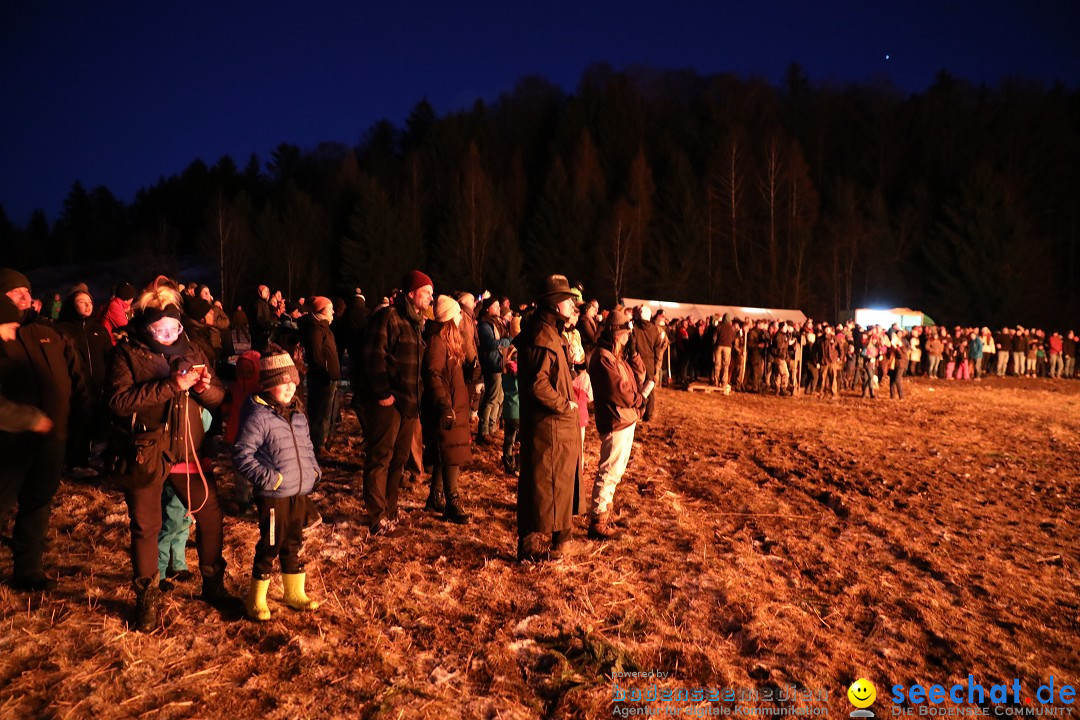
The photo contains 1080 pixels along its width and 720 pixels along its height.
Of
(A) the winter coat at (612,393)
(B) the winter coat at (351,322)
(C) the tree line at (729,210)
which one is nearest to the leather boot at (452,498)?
(A) the winter coat at (612,393)

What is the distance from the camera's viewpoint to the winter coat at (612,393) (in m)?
5.41

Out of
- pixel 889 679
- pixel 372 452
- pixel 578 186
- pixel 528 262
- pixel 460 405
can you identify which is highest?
pixel 578 186

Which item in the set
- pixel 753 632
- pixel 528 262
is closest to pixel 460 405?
pixel 753 632

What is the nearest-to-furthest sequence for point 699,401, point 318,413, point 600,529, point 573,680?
point 573,680, point 600,529, point 318,413, point 699,401

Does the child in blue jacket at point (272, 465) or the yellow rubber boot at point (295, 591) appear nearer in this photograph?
the child in blue jacket at point (272, 465)

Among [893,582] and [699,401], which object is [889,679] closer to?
[893,582]

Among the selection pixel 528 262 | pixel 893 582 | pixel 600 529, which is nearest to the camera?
pixel 893 582

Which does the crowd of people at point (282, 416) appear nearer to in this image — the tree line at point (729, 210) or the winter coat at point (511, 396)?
the winter coat at point (511, 396)

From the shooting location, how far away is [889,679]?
3.67 m

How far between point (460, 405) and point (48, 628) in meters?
3.09

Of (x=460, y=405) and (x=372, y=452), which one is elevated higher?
(x=460, y=405)

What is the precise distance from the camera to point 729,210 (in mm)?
41531

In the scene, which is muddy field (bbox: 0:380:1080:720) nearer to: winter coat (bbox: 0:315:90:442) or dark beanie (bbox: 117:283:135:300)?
winter coat (bbox: 0:315:90:442)

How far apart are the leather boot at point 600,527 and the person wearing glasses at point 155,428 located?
9.40 ft
